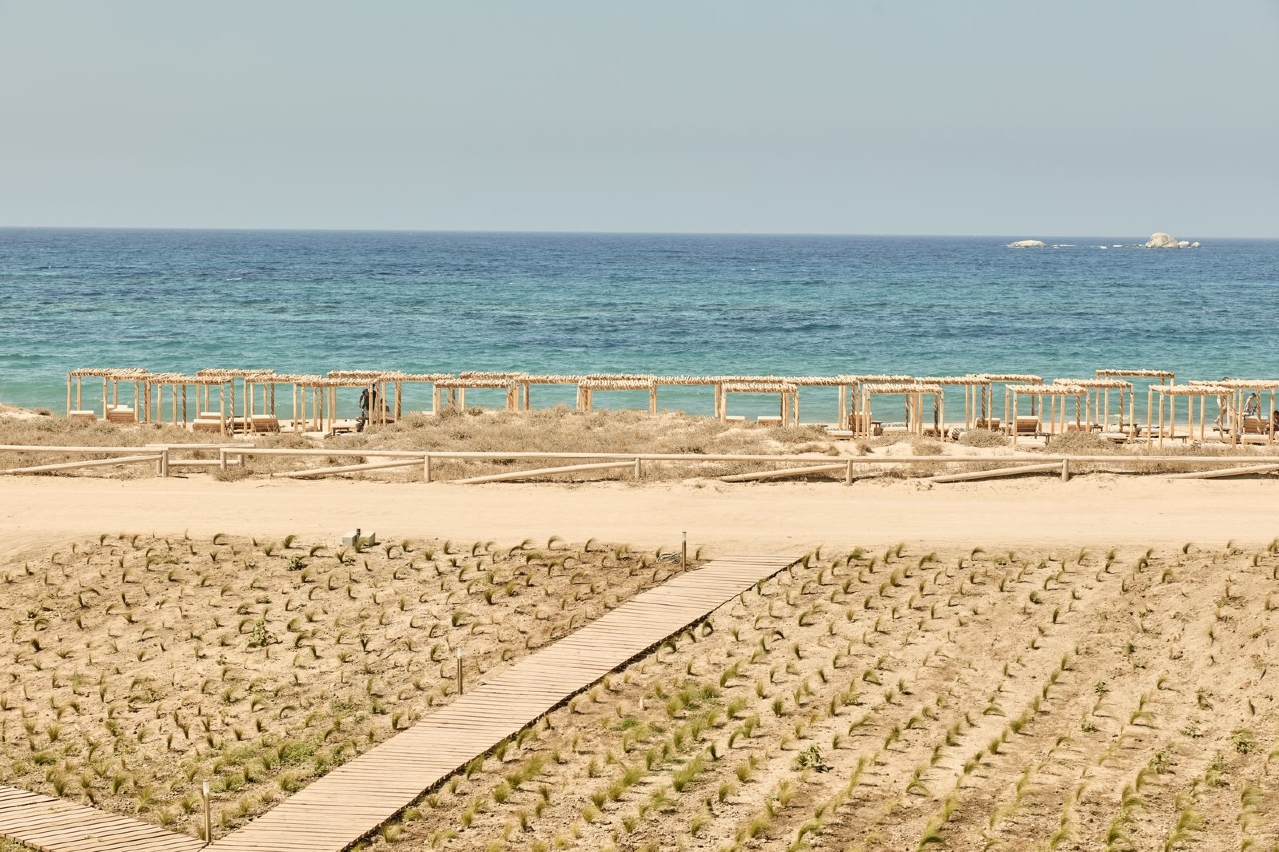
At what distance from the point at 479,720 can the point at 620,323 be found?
→ 59455mm

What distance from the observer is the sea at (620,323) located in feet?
188

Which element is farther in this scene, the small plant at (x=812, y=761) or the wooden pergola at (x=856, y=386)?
the wooden pergola at (x=856, y=386)

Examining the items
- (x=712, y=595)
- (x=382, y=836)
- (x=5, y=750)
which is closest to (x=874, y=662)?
(x=712, y=595)

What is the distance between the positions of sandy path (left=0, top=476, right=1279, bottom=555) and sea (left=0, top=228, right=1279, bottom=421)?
793 inches

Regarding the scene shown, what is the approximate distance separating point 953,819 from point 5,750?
10.0 metres

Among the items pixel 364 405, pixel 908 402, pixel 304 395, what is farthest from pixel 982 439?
pixel 304 395

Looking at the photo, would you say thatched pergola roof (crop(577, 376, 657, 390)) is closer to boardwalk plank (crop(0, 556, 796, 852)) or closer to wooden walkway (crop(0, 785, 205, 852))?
boardwalk plank (crop(0, 556, 796, 852))

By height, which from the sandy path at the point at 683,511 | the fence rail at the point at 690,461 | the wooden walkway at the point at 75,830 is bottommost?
the wooden walkway at the point at 75,830

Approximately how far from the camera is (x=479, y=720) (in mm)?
15672

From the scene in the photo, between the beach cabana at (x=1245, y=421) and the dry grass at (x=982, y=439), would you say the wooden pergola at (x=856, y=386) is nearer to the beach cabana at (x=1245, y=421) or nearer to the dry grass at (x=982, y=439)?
the dry grass at (x=982, y=439)

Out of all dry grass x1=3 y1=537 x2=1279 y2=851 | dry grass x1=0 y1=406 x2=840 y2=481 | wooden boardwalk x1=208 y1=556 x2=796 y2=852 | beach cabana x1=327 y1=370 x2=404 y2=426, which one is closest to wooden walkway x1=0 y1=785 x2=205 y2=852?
dry grass x1=3 y1=537 x2=1279 y2=851

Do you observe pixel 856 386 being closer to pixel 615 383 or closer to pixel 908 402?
pixel 908 402

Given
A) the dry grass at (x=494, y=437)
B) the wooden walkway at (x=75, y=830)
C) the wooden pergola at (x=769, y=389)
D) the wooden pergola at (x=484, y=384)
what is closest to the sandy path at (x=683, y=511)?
the dry grass at (x=494, y=437)

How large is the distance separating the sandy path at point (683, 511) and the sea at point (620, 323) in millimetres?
20149
